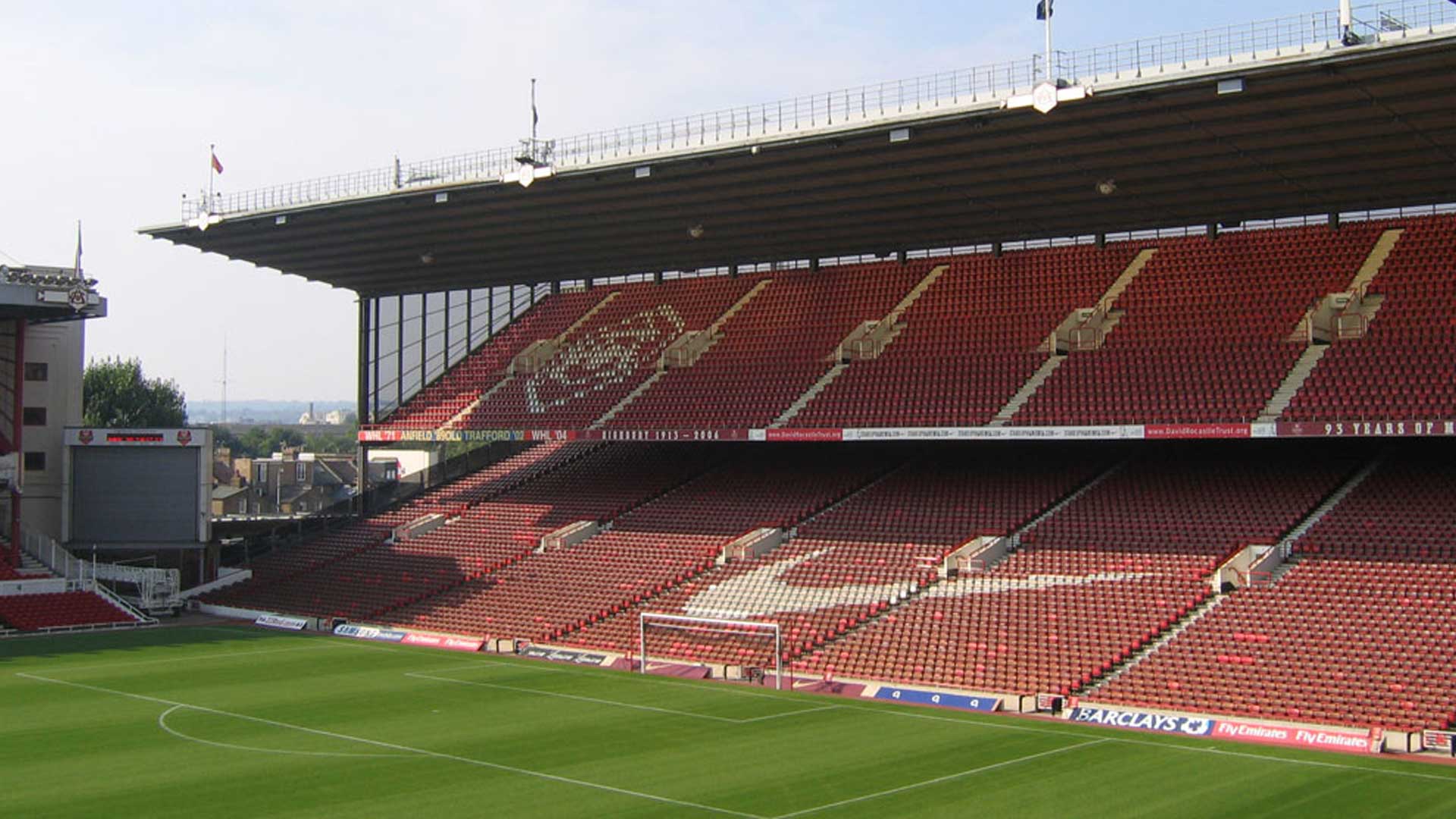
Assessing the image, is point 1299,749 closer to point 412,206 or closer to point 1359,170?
point 1359,170

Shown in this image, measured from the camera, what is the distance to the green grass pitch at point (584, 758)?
22.3 meters

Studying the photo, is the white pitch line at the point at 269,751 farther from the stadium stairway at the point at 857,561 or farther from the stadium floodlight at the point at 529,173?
the stadium floodlight at the point at 529,173

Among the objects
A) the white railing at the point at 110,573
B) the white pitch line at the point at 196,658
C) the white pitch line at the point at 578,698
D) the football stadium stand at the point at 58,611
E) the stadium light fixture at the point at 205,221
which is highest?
the stadium light fixture at the point at 205,221

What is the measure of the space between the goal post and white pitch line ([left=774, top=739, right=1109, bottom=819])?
30.6 feet

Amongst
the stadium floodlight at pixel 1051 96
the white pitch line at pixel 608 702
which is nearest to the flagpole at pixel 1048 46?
the stadium floodlight at pixel 1051 96

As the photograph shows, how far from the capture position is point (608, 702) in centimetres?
3241

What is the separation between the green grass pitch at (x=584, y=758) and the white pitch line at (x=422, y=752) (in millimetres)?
69

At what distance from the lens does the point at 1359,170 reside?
38.8 m

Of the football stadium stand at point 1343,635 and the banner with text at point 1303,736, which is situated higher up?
the football stadium stand at point 1343,635

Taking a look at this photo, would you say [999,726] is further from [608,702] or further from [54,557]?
[54,557]

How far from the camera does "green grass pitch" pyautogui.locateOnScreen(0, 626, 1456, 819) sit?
878 inches

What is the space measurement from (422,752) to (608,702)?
6.48m

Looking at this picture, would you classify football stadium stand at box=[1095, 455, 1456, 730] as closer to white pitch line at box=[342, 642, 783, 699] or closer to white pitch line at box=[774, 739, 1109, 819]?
white pitch line at box=[774, 739, 1109, 819]

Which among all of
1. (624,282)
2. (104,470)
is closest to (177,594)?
(104,470)
